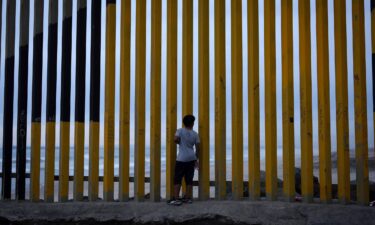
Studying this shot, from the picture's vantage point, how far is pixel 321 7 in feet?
19.1

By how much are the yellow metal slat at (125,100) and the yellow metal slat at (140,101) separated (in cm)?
12

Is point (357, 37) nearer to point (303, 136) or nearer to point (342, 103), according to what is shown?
point (342, 103)

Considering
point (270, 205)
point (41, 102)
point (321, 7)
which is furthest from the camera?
point (41, 102)

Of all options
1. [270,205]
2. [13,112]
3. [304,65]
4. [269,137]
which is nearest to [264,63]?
[304,65]

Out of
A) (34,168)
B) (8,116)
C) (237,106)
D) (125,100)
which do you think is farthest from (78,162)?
(237,106)

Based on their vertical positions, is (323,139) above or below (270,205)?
above

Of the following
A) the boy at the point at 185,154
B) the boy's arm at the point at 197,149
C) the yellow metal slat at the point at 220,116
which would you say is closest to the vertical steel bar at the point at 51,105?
the boy at the point at 185,154

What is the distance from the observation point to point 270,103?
5766 millimetres

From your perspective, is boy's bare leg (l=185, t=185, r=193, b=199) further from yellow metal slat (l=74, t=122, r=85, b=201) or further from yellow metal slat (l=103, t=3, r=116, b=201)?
yellow metal slat (l=74, t=122, r=85, b=201)

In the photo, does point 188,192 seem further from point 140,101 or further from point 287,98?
point 287,98

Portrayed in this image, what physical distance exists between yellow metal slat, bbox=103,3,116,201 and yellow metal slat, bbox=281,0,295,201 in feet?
7.48

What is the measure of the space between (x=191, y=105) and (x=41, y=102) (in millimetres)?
2181

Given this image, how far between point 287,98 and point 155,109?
5.71 feet

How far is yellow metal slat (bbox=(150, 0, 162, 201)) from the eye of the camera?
5.89m
